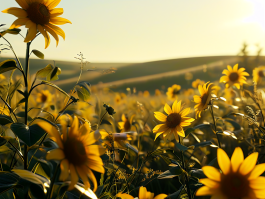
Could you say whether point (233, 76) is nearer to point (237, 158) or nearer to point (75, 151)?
point (237, 158)

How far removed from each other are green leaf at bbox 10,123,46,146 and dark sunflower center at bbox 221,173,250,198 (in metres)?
0.57

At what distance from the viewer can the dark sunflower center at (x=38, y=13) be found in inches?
36.1

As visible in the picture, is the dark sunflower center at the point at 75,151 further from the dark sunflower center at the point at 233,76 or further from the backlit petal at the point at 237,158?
the dark sunflower center at the point at 233,76

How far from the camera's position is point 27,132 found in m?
0.76

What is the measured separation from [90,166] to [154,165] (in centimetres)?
166

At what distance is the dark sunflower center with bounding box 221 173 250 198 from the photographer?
0.74 m

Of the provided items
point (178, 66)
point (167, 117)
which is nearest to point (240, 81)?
point (167, 117)

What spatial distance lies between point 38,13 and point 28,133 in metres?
0.45

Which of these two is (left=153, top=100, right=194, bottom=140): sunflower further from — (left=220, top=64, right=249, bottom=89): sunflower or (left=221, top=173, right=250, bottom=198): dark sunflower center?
→ (left=220, top=64, right=249, bottom=89): sunflower

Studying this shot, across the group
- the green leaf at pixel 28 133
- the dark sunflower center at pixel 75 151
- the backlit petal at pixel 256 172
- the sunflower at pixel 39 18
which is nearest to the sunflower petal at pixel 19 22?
the sunflower at pixel 39 18

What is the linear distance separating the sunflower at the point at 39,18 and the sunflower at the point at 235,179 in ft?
2.40

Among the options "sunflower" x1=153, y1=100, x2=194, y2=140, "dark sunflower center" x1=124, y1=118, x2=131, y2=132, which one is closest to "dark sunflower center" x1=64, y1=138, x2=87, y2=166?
"sunflower" x1=153, y1=100, x2=194, y2=140

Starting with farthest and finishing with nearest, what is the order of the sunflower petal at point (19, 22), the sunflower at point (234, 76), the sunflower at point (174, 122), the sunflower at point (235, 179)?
1. the sunflower at point (234, 76)
2. the sunflower at point (174, 122)
3. the sunflower petal at point (19, 22)
4. the sunflower at point (235, 179)

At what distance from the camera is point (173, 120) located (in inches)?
55.1
